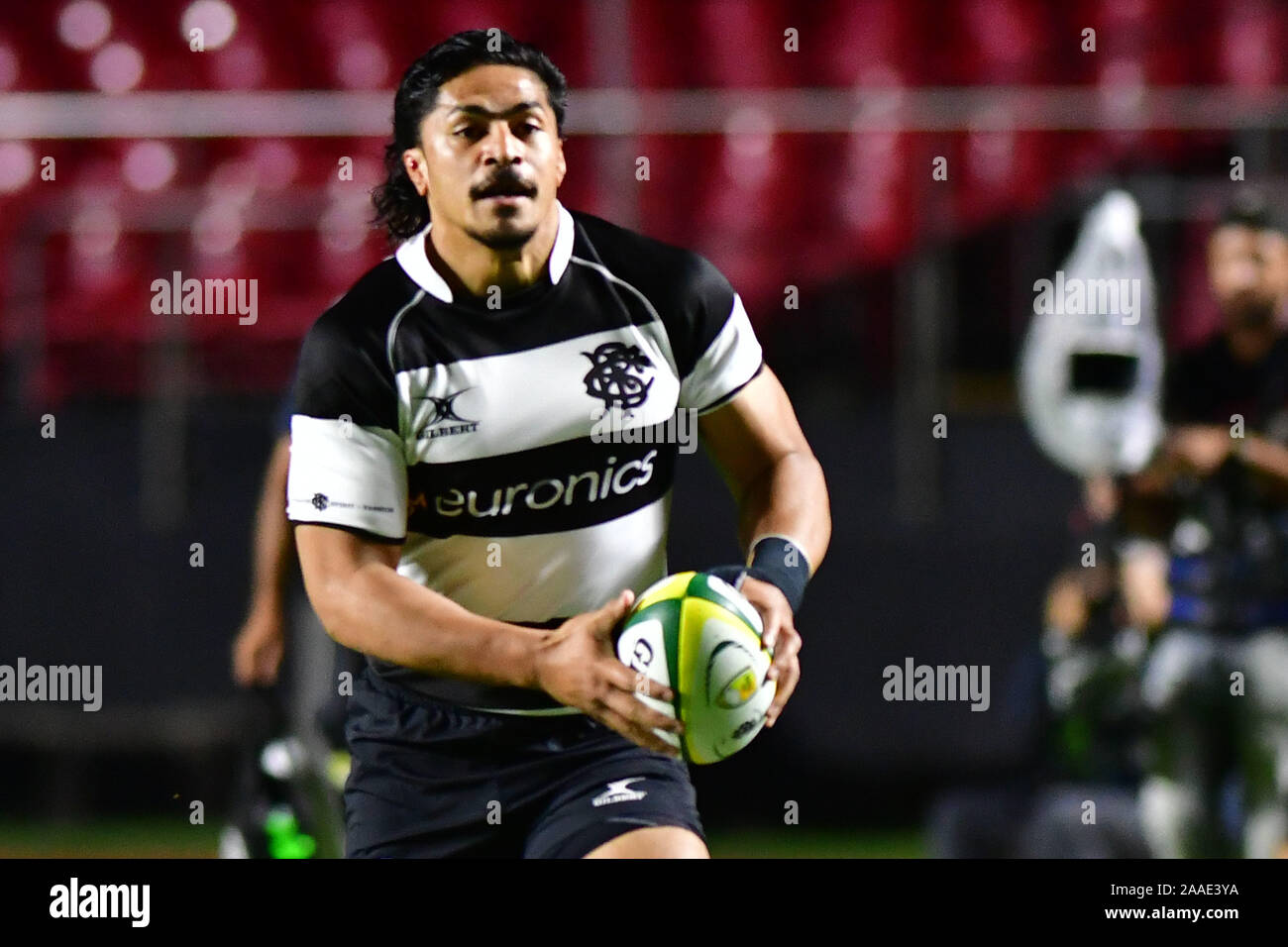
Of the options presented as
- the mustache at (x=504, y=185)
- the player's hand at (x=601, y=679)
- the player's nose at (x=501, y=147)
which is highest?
the player's nose at (x=501, y=147)

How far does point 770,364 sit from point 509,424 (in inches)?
145

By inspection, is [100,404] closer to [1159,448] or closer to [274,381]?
[274,381]

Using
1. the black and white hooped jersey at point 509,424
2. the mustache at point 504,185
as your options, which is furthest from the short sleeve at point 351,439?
the mustache at point 504,185

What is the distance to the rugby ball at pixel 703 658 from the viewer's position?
3.08 m

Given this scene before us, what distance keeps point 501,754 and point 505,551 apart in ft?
1.18

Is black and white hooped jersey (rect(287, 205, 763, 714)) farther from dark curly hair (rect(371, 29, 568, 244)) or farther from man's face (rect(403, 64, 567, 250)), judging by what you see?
dark curly hair (rect(371, 29, 568, 244))

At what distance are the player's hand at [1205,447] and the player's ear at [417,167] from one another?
2738 mm

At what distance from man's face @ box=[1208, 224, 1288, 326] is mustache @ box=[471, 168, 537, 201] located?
289 centimetres

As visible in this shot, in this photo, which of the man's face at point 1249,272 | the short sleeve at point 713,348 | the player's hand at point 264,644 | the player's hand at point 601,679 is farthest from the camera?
the man's face at point 1249,272

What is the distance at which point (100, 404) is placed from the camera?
7.45m

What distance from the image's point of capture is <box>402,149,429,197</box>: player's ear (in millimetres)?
3533

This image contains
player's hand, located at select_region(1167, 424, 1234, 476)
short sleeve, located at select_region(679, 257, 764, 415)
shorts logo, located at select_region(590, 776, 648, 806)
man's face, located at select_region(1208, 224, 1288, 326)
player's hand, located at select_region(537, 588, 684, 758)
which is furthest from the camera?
man's face, located at select_region(1208, 224, 1288, 326)

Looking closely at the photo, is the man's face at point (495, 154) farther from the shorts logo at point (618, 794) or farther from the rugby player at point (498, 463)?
the shorts logo at point (618, 794)
